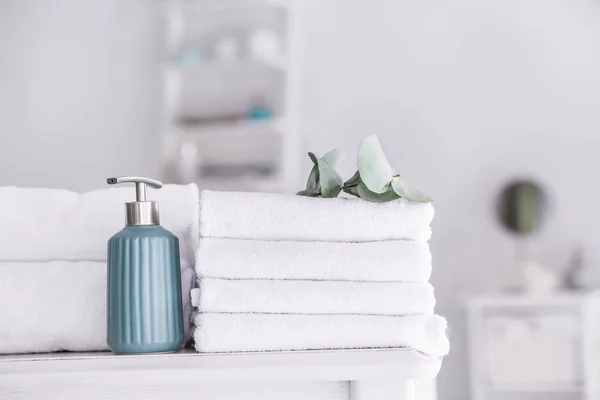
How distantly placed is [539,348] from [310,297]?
6.67 ft

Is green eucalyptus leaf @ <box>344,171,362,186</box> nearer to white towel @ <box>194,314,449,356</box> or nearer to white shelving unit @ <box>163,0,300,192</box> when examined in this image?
white towel @ <box>194,314,449,356</box>

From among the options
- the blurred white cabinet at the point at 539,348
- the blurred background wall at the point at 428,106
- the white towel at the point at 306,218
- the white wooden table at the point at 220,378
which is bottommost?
the blurred white cabinet at the point at 539,348

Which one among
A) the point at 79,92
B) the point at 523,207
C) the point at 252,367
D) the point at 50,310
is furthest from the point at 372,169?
the point at 79,92

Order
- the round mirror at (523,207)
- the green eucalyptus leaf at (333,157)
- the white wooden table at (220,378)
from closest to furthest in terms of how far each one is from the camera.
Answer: the white wooden table at (220,378) → the green eucalyptus leaf at (333,157) → the round mirror at (523,207)

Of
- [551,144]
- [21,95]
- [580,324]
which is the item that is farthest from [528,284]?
[21,95]

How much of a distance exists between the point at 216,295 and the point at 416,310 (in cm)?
19

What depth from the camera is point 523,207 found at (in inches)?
110

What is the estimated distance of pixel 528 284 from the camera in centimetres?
260

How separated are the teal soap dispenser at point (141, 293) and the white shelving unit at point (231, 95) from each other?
7.35 feet

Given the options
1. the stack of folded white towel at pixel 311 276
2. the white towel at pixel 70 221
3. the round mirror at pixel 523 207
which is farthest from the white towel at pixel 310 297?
the round mirror at pixel 523 207

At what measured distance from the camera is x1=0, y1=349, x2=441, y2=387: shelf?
59cm

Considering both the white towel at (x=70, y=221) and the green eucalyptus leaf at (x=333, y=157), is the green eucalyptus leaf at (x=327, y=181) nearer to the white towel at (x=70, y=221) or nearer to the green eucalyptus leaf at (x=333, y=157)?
the green eucalyptus leaf at (x=333, y=157)

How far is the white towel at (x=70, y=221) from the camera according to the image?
29.2 inches

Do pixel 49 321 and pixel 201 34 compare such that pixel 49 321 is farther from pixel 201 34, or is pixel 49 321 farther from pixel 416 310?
pixel 201 34
